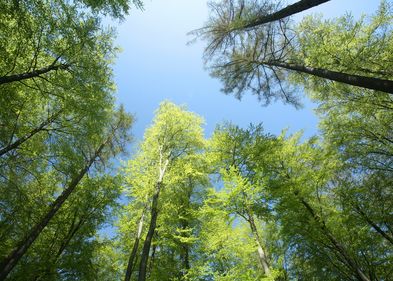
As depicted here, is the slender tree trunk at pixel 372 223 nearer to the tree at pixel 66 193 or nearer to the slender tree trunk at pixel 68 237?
the tree at pixel 66 193

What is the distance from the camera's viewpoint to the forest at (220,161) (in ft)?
25.3

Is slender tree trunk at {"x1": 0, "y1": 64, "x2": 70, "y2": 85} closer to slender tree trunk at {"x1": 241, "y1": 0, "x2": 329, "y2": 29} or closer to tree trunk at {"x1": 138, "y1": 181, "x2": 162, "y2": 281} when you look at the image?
tree trunk at {"x1": 138, "y1": 181, "x2": 162, "y2": 281}

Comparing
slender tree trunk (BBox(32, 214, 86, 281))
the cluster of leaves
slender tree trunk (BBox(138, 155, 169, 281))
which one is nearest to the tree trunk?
slender tree trunk (BBox(138, 155, 169, 281))

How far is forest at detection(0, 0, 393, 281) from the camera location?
773cm

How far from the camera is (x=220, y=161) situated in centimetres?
1055

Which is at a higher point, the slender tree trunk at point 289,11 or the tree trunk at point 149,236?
the slender tree trunk at point 289,11

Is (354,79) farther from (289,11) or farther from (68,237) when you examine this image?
(68,237)

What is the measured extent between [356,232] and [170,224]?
23.8 feet

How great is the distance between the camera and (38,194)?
11.9m

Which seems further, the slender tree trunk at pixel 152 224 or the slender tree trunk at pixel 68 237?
the slender tree trunk at pixel 68 237

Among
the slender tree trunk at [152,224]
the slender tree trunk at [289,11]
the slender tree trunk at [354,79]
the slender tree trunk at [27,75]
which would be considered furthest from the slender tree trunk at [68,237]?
the slender tree trunk at [354,79]

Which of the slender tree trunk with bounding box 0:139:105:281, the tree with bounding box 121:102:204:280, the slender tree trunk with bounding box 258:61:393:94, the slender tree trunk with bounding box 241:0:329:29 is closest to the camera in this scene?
the slender tree trunk with bounding box 258:61:393:94

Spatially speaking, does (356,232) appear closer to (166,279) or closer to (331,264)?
(331,264)

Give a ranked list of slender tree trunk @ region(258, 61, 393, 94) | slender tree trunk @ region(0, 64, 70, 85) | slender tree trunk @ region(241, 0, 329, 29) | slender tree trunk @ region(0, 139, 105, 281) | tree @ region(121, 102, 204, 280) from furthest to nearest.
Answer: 1. tree @ region(121, 102, 204, 280)
2. slender tree trunk @ region(0, 139, 105, 281)
3. slender tree trunk @ region(241, 0, 329, 29)
4. slender tree trunk @ region(0, 64, 70, 85)
5. slender tree trunk @ region(258, 61, 393, 94)
